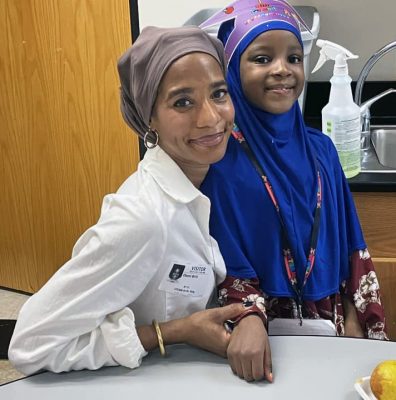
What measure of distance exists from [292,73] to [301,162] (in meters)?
0.20

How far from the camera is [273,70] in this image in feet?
4.23

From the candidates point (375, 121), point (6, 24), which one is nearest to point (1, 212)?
point (6, 24)

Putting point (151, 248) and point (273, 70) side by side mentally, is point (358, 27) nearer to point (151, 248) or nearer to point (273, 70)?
point (273, 70)

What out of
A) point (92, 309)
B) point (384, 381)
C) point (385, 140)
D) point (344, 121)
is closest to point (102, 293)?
point (92, 309)

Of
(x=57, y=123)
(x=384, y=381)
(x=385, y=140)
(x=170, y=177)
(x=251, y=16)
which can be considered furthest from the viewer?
(x=57, y=123)

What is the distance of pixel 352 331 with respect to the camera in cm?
143

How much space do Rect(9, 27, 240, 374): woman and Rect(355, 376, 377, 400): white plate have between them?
0.23m

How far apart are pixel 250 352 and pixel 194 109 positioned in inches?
16.8

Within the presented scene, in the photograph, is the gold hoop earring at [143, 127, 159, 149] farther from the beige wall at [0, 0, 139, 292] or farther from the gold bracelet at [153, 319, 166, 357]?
the beige wall at [0, 0, 139, 292]

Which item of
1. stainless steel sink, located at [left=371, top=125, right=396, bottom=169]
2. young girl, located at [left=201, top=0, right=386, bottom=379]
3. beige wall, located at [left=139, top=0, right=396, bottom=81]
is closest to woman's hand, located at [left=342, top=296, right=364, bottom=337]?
young girl, located at [left=201, top=0, right=386, bottom=379]

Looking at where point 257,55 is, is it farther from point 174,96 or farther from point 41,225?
point 41,225

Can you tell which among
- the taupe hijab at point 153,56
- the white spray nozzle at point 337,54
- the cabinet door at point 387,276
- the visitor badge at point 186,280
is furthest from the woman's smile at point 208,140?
the cabinet door at point 387,276

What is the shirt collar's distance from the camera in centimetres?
119

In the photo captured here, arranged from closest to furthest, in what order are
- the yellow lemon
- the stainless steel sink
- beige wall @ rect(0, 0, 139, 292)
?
the yellow lemon → the stainless steel sink → beige wall @ rect(0, 0, 139, 292)
